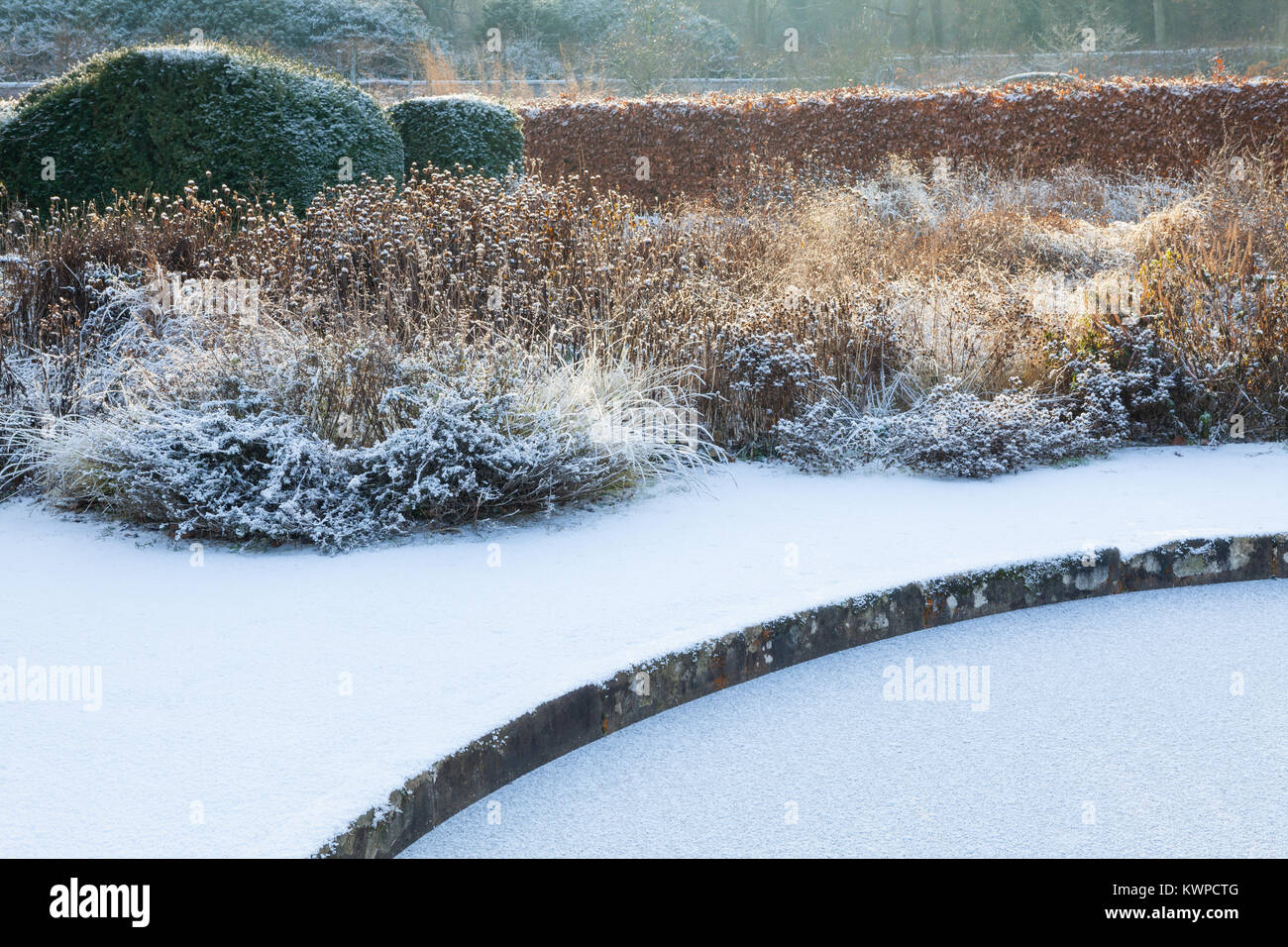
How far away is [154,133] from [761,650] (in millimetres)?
6415

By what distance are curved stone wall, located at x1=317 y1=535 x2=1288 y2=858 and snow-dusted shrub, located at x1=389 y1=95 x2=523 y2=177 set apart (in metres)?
6.64

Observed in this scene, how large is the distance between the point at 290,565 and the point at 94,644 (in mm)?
702

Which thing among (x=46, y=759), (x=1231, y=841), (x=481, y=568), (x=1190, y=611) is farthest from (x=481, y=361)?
(x=1231, y=841)

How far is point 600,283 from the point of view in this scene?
512 centimetres

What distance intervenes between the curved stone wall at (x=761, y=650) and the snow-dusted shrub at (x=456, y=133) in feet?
21.8

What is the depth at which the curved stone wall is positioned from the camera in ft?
7.34

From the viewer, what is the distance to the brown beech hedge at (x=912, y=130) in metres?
12.0

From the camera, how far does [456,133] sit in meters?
9.02

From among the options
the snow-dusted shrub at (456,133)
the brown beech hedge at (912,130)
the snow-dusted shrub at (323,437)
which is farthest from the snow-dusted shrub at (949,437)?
the brown beech hedge at (912,130)

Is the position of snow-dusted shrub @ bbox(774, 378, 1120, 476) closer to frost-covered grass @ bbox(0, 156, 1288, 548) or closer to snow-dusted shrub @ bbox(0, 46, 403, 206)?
frost-covered grass @ bbox(0, 156, 1288, 548)

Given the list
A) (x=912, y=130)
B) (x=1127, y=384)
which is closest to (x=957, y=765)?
(x=1127, y=384)

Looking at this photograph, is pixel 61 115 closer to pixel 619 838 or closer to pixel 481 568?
pixel 481 568
